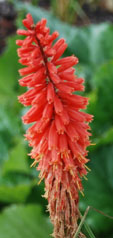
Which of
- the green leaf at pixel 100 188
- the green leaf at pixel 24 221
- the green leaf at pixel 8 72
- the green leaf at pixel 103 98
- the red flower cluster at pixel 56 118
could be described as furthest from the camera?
the green leaf at pixel 8 72

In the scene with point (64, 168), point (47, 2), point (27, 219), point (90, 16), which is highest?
point (47, 2)

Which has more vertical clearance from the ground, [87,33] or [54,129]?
[87,33]

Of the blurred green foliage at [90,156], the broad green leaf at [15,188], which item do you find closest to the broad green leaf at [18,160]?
the blurred green foliage at [90,156]

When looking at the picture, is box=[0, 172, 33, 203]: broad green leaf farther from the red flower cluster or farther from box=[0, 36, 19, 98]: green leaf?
box=[0, 36, 19, 98]: green leaf

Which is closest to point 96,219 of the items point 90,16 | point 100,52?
point 100,52

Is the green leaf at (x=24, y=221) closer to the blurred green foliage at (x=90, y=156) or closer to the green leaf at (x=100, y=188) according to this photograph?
the blurred green foliage at (x=90, y=156)

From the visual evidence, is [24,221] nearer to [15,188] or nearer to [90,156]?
[15,188]

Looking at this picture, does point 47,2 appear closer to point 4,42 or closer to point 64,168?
point 4,42

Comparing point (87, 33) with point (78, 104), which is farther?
point (87, 33)
